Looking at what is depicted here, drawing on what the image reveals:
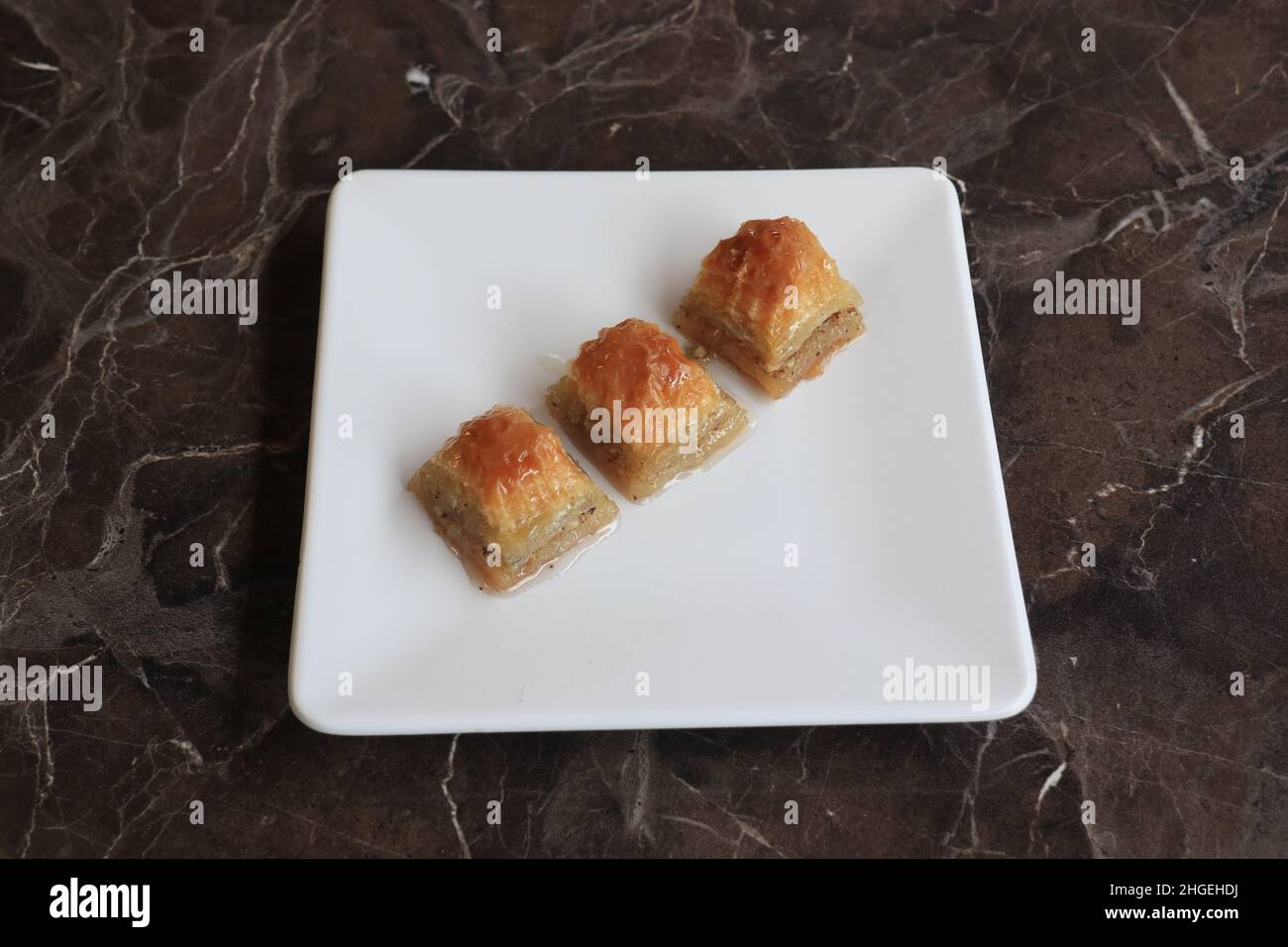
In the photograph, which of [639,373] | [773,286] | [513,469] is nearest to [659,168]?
[773,286]

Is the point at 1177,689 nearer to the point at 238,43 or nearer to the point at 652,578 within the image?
the point at 652,578

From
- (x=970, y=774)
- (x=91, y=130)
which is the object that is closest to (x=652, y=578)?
(x=970, y=774)

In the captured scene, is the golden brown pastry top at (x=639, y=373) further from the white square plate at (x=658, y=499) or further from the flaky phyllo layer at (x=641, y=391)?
the white square plate at (x=658, y=499)

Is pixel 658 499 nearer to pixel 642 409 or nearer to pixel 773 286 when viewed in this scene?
pixel 642 409

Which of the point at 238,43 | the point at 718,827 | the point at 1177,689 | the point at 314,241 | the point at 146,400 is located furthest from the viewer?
the point at 238,43

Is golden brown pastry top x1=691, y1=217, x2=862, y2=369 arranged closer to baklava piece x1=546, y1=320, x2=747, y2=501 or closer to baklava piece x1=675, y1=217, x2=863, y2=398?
baklava piece x1=675, y1=217, x2=863, y2=398

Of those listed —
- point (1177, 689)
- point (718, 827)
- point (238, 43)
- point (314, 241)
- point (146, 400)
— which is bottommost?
point (718, 827)
